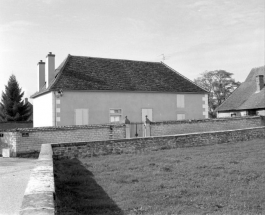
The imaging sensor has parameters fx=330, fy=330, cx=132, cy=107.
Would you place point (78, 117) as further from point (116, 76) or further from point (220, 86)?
point (220, 86)

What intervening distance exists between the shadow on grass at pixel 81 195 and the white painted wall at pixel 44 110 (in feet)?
48.8

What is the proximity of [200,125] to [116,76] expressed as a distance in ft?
28.9

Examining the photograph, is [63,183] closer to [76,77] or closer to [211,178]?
[211,178]

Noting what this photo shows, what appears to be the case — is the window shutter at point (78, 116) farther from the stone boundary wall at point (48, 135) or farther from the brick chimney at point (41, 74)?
the brick chimney at point (41, 74)

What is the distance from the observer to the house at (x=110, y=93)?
23625mm

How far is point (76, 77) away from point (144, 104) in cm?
568

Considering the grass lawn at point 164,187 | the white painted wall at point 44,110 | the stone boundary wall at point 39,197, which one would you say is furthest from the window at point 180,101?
the stone boundary wall at point 39,197

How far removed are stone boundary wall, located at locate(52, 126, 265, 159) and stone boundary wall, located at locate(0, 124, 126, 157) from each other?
443 cm

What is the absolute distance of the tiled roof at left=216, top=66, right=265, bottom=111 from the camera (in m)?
31.6

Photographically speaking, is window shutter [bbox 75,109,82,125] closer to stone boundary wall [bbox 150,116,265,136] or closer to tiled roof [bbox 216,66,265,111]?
stone boundary wall [bbox 150,116,265,136]

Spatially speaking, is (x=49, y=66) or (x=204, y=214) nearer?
(x=204, y=214)

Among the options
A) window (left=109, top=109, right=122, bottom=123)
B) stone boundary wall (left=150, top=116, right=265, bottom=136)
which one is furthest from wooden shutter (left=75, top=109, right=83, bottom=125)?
stone boundary wall (left=150, top=116, right=265, bottom=136)

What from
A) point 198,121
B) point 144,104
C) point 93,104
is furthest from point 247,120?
point 93,104

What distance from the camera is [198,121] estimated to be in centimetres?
2083
